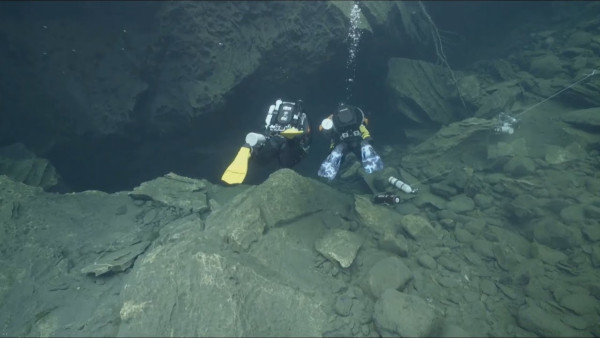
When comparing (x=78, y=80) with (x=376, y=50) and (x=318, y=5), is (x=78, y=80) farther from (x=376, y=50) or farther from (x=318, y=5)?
(x=376, y=50)

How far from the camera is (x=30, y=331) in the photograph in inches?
138

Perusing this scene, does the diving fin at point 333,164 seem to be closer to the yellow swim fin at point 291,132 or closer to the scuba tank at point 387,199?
the scuba tank at point 387,199

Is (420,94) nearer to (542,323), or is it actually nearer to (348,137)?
(348,137)

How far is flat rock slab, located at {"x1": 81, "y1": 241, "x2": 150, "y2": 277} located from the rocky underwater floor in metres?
0.02

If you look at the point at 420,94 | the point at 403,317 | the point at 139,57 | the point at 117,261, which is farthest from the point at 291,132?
the point at 420,94

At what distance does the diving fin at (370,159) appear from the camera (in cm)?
622

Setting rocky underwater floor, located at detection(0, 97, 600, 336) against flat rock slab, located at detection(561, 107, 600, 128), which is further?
flat rock slab, located at detection(561, 107, 600, 128)

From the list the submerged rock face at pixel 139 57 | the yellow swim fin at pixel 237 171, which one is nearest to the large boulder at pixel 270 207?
the yellow swim fin at pixel 237 171

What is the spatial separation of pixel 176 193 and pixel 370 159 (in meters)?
3.56

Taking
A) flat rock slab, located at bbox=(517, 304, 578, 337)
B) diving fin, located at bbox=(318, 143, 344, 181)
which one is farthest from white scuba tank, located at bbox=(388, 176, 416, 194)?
flat rock slab, located at bbox=(517, 304, 578, 337)

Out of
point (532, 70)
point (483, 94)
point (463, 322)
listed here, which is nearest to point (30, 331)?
point (463, 322)

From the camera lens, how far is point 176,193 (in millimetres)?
5445

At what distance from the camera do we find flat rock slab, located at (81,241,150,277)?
3.92 m

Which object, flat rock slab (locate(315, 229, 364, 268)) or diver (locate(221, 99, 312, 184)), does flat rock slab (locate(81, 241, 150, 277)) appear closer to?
diver (locate(221, 99, 312, 184))
